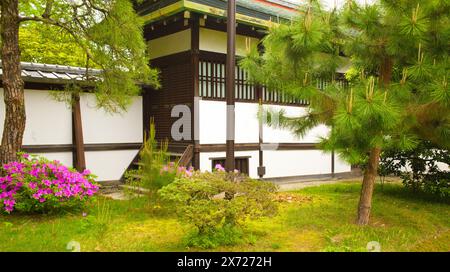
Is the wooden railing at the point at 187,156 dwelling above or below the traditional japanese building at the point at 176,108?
below

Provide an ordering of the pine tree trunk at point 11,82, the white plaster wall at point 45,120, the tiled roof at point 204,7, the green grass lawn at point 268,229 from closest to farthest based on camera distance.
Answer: the green grass lawn at point 268,229, the pine tree trunk at point 11,82, the tiled roof at point 204,7, the white plaster wall at point 45,120

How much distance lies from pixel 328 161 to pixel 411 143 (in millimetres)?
7718

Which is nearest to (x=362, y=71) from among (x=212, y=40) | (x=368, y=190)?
(x=368, y=190)

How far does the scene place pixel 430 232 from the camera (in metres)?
6.44

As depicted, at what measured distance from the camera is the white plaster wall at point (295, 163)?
37.1 ft

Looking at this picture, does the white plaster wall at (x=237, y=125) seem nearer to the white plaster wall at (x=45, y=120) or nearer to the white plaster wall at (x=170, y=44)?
the white plaster wall at (x=170, y=44)

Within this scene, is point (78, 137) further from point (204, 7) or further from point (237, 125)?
point (204, 7)

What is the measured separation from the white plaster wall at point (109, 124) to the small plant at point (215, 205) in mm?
5239

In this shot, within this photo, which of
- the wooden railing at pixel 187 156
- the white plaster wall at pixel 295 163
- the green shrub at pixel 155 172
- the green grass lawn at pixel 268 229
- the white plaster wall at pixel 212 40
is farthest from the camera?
the white plaster wall at pixel 295 163

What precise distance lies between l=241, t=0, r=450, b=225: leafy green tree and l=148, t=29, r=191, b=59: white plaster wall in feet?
12.3

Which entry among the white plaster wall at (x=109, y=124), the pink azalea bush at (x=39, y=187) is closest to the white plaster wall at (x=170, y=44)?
the white plaster wall at (x=109, y=124)

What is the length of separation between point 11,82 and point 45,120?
2.56 meters

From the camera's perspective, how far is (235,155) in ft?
34.6

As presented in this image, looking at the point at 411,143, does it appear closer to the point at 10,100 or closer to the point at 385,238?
the point at 385,238
